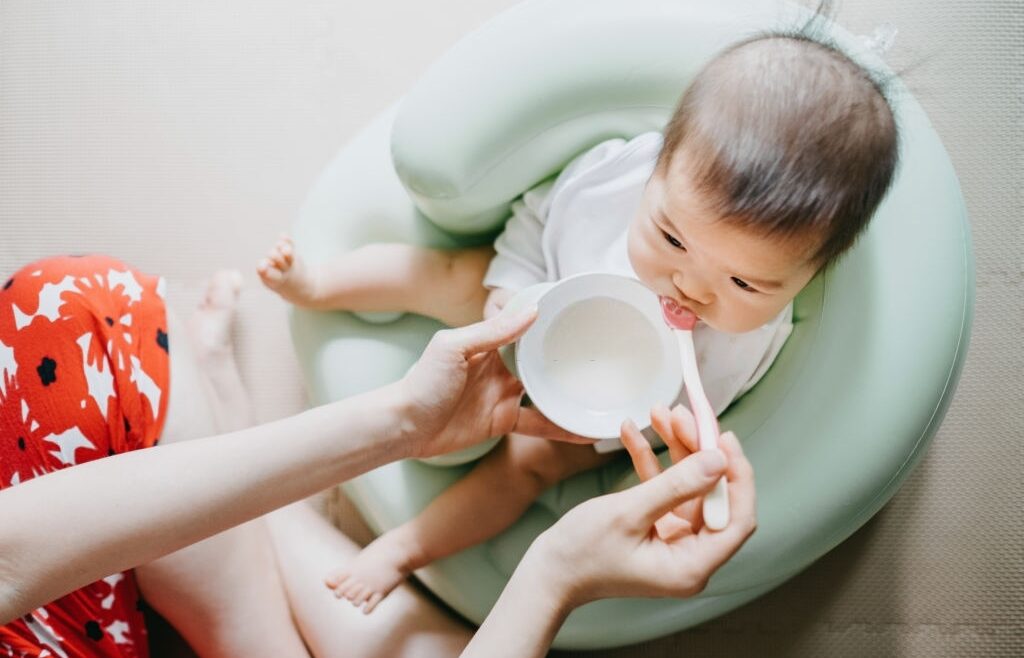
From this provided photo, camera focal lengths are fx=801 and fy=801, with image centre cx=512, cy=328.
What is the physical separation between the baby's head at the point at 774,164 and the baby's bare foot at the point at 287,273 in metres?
0.49

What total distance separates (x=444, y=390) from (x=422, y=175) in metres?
0.25

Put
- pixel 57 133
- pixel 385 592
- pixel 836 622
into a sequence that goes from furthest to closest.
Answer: pixel 57 133 → pixel 836 622 → pixel 385 592

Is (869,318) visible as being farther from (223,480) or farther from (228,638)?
(228,638)

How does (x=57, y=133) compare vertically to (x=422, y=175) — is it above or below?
above

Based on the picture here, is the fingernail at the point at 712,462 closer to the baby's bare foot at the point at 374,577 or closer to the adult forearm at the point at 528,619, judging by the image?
the adult forearm at the point at 528,619

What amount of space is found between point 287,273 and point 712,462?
594 millimetres

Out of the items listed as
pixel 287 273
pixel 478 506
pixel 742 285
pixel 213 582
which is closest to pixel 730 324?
pixel 742 285

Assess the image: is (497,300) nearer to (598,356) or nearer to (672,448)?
(598,356)

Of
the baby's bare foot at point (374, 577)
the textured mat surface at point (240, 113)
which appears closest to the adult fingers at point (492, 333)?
the baby's bare foot at point (374, 577)

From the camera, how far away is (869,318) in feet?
2.65

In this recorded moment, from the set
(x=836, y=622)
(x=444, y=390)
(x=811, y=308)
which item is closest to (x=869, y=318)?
(x=811, y=308)

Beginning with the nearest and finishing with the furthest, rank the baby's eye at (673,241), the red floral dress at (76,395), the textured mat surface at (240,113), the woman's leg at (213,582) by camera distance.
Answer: the baby's eye at (673,241)
the red floral dress at (76,395)
the woman's leg at (213,582)
the textured mat surface at (240,113)

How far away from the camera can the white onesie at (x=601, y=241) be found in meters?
0.90

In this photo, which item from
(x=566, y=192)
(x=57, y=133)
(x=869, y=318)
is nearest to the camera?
(x=869, y=318)
